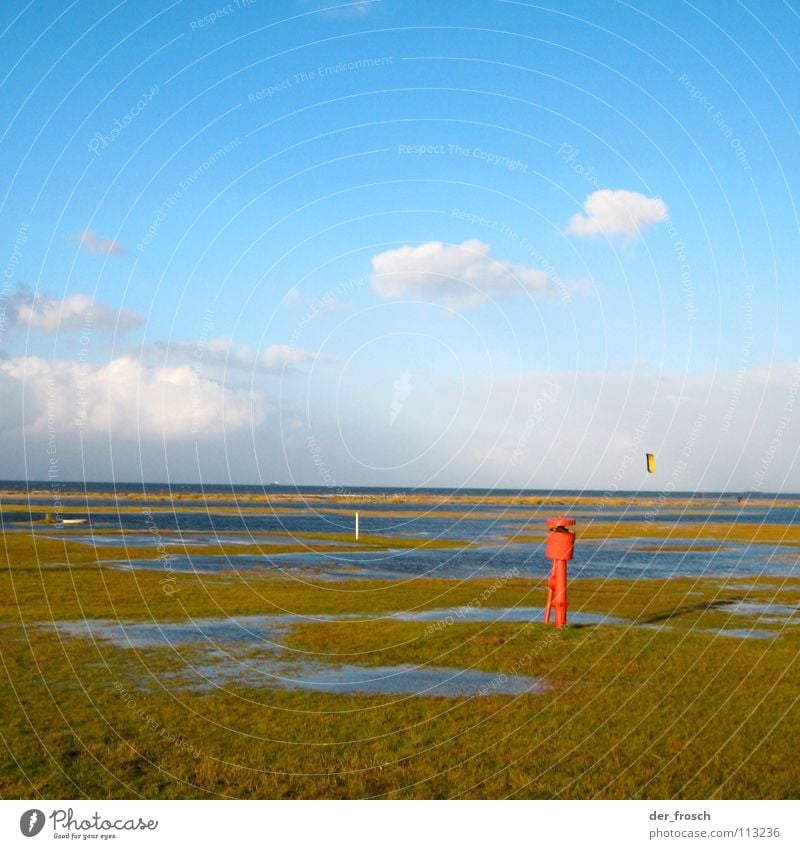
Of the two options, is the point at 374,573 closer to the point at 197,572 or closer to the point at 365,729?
the point at 197,572

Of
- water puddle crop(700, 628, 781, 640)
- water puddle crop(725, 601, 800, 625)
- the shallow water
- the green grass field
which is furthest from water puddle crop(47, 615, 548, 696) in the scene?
the shallow water

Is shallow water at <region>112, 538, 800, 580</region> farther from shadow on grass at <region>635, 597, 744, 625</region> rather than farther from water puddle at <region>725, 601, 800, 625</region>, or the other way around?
water puddle at <region>725, 601, 800, 625</region>

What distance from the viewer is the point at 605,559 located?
5031cm

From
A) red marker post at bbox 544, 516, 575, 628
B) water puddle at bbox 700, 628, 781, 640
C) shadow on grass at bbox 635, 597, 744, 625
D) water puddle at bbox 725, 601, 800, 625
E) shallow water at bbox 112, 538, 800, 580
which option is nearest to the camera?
red marker post at bbox 544, 516, 575, 628

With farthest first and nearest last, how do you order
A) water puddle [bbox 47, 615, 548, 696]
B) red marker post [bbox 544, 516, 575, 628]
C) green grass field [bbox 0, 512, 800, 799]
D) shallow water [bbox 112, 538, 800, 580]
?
shallow water [bbox 112, 538, 800, 580]
red marker post [bbox 544, 516, 575, 628]
water puddle [bbox 47, 615, 548, 696]
green grass field [bbox 0, 512, 800, 799]

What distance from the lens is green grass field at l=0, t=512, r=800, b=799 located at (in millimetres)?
10688

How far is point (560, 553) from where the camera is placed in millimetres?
21422
